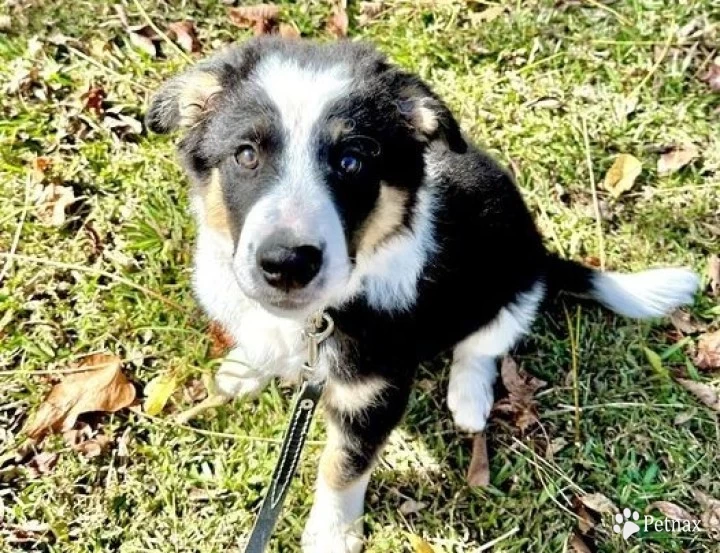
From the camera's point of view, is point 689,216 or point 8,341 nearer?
point 8,341

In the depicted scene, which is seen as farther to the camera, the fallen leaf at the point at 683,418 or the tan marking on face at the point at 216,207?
the fallen leaf at the point at 683,418

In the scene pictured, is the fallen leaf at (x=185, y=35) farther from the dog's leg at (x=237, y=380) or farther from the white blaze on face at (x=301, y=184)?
the white blaze on face at (x=301, y=184)

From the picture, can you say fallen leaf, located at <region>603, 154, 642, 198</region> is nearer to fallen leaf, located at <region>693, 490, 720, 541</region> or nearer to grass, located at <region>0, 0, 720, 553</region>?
grass, located at <region>0, 0, 720, 553</region>

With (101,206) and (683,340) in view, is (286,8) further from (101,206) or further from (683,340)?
(683,340)

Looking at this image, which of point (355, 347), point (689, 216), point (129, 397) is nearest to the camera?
point (355, 347)

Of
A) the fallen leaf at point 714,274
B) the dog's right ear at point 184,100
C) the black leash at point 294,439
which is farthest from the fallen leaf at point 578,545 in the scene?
the dog's right ear at point 184,100

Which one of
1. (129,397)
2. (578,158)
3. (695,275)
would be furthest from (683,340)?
(129,397)

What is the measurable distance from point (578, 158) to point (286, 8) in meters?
1.71

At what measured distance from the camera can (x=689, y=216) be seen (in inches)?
161

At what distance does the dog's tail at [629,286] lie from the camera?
3.58 m

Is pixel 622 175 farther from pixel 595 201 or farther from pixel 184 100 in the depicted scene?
pixel 184 100

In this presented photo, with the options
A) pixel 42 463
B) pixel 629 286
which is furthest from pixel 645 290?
pixel 42 463

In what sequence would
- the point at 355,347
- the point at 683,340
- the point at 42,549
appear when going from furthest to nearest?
the point at 683,340 → the point at 42,549 → the point at 355,347

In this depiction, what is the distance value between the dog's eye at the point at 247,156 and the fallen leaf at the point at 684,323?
2.23 metres
